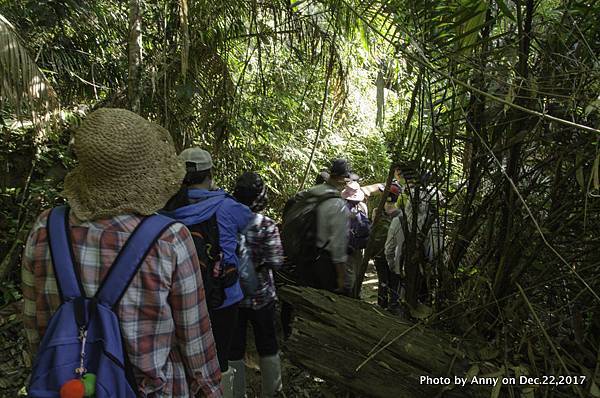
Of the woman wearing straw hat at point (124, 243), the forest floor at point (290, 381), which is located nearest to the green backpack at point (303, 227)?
the forest floor at point (290, 381)

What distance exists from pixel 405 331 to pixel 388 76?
449cm

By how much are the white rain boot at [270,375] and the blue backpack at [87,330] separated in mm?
1936

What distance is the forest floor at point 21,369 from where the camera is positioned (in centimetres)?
353

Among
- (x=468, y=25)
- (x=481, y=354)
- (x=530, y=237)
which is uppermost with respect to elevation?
(x=468, y=25)

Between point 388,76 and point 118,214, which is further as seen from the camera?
point 388,76

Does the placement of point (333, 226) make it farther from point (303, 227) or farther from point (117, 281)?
point (117, 281)

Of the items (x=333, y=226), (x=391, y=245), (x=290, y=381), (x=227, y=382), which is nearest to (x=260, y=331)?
(x=227, y=382)

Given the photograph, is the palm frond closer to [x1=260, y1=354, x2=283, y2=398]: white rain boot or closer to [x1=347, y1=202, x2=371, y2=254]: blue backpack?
[x1=260, y1=354, x2=283, y2=398]: white rain boot

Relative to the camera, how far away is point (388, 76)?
6.04m

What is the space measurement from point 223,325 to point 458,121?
1755 mm

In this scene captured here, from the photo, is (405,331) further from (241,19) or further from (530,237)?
(241,19)

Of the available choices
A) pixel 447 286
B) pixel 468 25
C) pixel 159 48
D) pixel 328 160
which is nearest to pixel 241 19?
pixel 159 48

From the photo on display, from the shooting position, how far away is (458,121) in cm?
242

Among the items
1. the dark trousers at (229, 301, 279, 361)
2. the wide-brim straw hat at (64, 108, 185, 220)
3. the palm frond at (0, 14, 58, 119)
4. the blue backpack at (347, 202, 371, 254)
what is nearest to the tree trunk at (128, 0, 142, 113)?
the palm frond at (0, 14, 58, 119)
